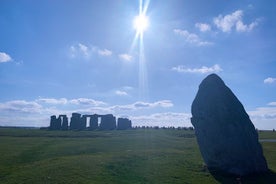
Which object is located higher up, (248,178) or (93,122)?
(93,122)

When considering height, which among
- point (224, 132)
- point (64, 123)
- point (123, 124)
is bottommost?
point (224, 132)

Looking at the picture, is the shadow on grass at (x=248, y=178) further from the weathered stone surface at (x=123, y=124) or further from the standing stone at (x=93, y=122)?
the weathered stone surface at (x=123, y=124)

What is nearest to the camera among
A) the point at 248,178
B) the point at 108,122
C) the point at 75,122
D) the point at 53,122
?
the point at 248,178

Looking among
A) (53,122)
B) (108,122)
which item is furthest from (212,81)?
(53,122)

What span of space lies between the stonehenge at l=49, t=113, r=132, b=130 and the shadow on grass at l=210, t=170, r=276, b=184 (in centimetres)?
8775

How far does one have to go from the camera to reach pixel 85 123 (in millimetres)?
122750

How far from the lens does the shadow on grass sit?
35219 mm

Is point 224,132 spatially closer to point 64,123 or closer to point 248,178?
point 248,178

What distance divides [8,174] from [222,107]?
2472 cm

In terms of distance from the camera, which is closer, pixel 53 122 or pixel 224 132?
pixel 224 132

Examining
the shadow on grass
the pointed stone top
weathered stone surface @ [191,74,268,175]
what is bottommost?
the shadow on grass

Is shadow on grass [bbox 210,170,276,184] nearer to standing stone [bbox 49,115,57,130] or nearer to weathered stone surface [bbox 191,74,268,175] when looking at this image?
weathered stone surface [bbox 191,74,268,175]

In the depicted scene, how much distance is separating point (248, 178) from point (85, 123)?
9174 centimetres

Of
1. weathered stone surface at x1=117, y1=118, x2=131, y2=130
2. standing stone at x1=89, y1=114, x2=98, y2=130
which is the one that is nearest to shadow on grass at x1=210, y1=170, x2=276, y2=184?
standing stone at x1=89, y1=114, x2=98, y2=130
